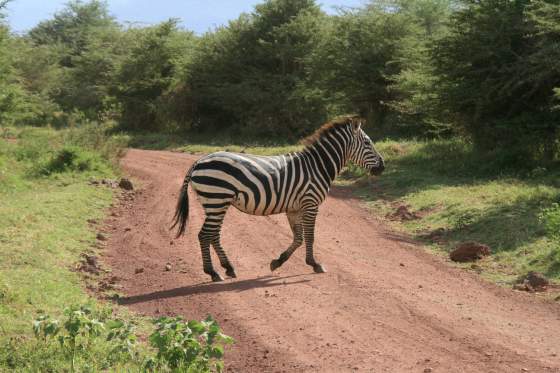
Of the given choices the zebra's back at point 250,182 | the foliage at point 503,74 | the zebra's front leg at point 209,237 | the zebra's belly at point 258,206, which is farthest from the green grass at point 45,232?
the foliage at point 503,74

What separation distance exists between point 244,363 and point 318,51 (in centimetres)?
2429

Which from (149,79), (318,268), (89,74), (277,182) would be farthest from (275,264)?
(89,74)

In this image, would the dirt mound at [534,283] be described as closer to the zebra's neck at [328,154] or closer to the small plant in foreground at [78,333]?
the zebra's neck at [328,154]

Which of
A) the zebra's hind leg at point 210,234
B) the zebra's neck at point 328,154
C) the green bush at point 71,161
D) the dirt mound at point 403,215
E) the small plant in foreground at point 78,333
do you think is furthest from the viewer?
the green bush at point 71,161

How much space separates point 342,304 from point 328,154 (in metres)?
3.01

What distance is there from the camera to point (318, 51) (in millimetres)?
29781

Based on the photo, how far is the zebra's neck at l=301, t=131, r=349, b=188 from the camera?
1066cm

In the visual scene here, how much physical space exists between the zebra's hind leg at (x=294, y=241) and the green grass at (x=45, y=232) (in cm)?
268

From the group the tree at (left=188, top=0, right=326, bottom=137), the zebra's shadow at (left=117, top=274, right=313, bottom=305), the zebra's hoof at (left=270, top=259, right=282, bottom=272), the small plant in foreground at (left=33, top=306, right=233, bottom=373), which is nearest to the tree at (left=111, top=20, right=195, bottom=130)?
the tree at (left=188, top=0, right=326, bottom=137)

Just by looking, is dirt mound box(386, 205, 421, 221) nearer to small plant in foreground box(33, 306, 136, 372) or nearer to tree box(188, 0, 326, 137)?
small plant in foreground box(33, 306, 136, 372)

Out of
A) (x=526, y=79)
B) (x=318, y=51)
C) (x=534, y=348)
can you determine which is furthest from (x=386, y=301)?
(x=318, y=51)

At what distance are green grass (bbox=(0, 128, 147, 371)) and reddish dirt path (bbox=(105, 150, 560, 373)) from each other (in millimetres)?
806

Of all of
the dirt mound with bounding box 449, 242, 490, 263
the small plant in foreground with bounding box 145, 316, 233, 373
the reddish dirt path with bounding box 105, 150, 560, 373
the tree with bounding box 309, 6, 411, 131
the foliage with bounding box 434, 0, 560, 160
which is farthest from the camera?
the tree with bounding box 309, 6, 411, 131

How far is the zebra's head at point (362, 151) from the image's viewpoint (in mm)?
11172
